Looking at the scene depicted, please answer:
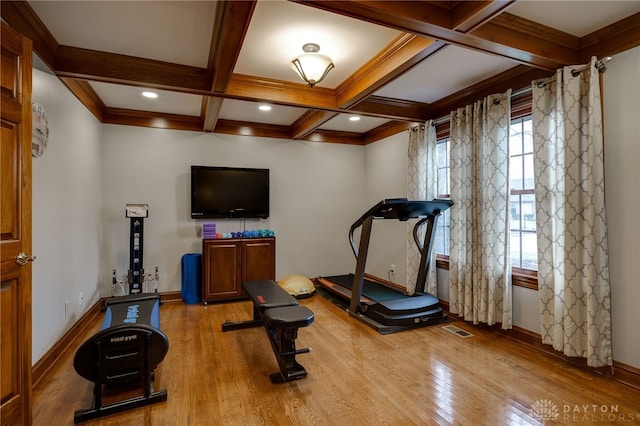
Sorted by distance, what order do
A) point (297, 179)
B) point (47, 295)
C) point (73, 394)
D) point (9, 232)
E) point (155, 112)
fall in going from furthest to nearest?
1. point (297, 179)
2. point (155, 112)
3. point (47, 295)
4. point (73, 394)
5. point (9, 232)

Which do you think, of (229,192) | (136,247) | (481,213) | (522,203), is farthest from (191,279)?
(522,203)

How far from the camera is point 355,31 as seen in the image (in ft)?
8.24

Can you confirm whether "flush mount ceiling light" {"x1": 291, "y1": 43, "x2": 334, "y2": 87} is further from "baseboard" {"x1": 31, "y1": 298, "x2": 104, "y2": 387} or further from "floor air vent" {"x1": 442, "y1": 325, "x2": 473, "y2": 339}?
"baseboard" {"x1": 31, "y1": 298, "x2": 104, "y2": 387}

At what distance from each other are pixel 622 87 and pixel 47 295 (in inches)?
195

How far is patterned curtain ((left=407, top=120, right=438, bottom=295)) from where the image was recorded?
171 inches

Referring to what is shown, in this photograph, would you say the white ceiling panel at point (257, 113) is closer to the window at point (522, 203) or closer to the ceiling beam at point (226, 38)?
the ceiling beam at point (226, 38)

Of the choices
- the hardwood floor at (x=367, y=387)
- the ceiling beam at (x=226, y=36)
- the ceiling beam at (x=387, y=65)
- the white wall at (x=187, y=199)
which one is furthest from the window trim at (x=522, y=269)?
the ceiling beam at (x=226, y=36)

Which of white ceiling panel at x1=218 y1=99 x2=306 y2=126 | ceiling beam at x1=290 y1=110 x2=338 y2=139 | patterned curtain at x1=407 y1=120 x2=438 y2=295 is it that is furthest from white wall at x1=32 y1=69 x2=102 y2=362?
patterned curtain at x1=407 y1=120 x2=438 y2=295

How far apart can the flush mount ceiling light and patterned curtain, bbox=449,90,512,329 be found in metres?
1.80

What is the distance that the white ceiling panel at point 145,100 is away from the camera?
12.3 feet

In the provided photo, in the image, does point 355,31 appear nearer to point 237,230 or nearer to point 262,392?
point 262,392

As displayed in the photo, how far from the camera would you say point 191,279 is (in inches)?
183

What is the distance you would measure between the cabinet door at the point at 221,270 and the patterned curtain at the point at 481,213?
293 centimetres

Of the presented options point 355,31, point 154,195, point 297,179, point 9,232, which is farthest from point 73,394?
Answer: point 297,179
